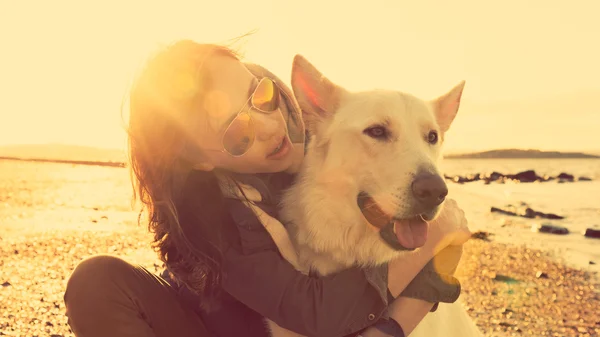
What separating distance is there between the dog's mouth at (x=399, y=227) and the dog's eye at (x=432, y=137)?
1.81ft

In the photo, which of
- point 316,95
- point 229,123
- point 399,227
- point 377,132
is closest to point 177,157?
point 229,123

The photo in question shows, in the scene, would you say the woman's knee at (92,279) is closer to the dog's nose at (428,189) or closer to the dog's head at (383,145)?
the dog's head at (383,145)

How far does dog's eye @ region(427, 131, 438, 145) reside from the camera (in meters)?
3.42

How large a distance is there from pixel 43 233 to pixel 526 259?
8645 mm

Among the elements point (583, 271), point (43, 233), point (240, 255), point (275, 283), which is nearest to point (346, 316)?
point (275, 283)

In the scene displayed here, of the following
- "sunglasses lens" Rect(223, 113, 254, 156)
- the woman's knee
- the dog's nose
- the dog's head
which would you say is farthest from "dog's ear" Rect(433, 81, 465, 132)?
the woman's knee

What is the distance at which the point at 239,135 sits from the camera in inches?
121

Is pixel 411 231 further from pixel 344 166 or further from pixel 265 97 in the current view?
pixel 265 97

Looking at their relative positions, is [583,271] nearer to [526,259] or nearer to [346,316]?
[526,259]

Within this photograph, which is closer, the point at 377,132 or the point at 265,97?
the point at 265,97

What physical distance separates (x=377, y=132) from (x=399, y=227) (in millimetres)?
560

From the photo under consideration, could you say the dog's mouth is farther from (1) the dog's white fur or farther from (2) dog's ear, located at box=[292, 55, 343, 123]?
(2) dog's ear, located at box=[292, 55, 343, 123]

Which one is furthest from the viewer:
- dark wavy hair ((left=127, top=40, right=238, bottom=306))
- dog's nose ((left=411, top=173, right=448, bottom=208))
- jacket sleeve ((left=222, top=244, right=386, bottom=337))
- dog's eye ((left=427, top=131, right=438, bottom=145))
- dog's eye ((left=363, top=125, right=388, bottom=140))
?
dog's eye ((left=427, top=131, right=438, bottom=145))

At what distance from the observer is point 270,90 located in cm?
314
